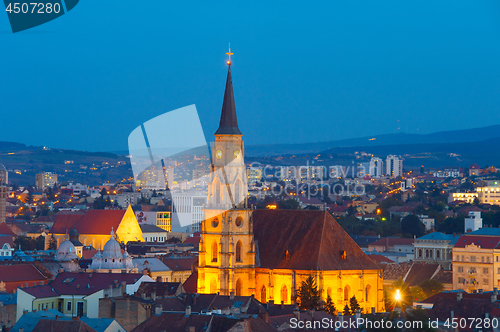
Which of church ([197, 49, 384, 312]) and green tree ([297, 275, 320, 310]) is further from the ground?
church ([197, 49, 384, 312])

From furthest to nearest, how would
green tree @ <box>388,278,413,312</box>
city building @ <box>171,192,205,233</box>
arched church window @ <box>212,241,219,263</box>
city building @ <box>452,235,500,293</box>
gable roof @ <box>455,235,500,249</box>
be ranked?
city building @ <box>171,192,205,233</box>, gable roof @ <box>455,235,500,249</box>, city building @ <box>452,235,500,293</box>, arched church window @ <box>212,241,219,263</box>, green tree @ <box>388,278,413,312</box>

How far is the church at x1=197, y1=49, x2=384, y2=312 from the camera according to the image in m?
67.6

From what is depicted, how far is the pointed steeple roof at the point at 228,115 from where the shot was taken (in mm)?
69562

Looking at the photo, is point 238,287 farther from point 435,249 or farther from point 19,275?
point 435,249

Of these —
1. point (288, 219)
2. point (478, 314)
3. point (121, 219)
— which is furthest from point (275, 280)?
point (121, 219)

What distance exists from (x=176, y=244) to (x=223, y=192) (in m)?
54.1

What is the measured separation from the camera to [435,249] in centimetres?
10281

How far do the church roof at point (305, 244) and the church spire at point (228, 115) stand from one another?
6.34 m

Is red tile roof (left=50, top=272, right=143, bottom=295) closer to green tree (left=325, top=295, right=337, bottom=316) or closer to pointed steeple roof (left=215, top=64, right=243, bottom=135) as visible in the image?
pointed steeple roof (left=215, top=64, right=243, bottom=135)

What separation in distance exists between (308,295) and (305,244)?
5.63 metres

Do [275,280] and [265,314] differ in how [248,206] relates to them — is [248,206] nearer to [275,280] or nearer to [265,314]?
[275,280]

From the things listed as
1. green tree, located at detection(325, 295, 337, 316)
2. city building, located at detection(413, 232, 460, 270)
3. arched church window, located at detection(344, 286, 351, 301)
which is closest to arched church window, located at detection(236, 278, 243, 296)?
green tree, located at detection(325, 295, 337, 316)

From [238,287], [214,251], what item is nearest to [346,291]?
[238,287]

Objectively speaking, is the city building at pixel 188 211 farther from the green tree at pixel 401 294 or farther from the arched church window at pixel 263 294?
the arched church window at pixel 263 294
